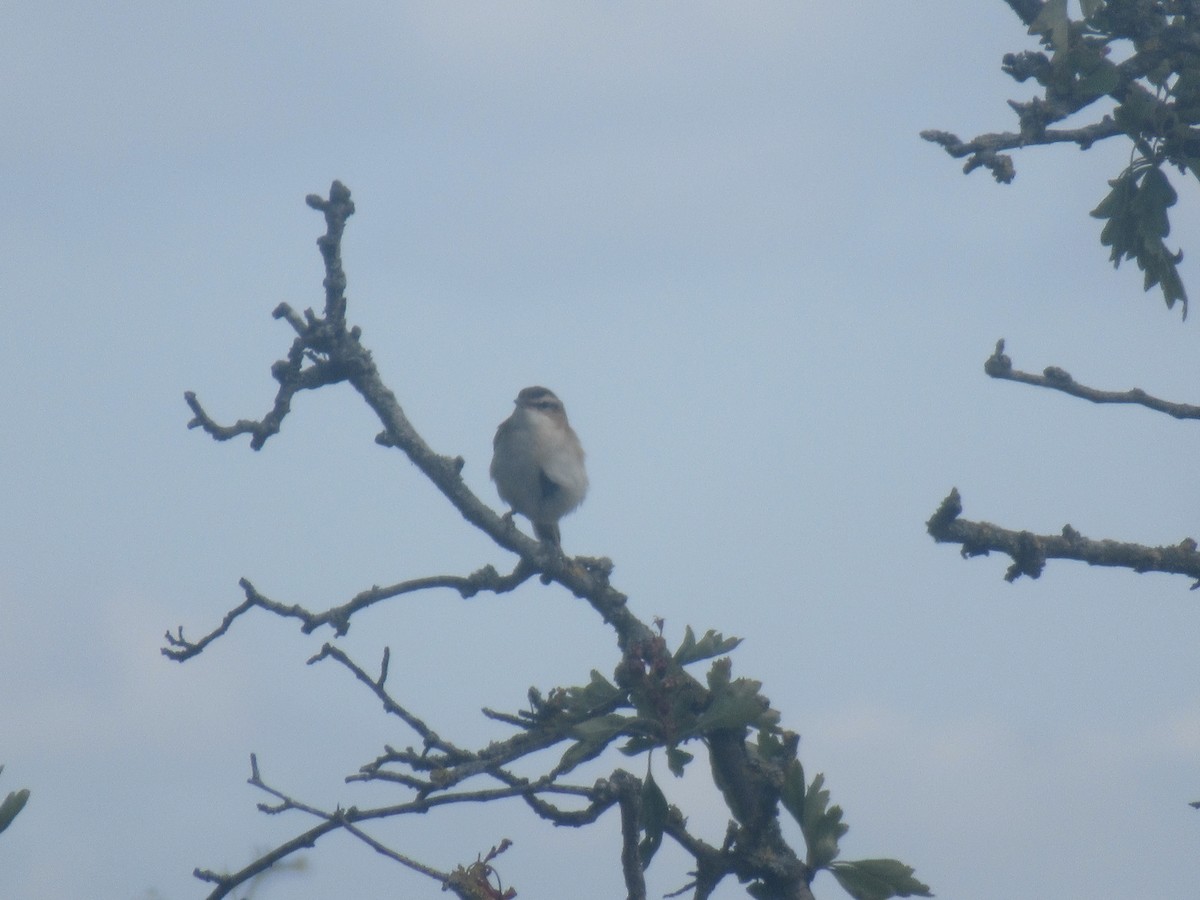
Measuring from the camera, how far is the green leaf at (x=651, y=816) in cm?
604

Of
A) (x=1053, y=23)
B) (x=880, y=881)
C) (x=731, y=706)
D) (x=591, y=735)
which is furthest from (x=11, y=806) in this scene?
(x=1053, y=23)

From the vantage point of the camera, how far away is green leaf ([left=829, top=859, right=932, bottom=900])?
20.3ft

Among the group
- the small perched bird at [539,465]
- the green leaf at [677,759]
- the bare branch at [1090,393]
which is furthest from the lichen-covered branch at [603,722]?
the small perched bird at [539,465]

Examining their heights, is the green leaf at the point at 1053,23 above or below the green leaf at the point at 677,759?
above

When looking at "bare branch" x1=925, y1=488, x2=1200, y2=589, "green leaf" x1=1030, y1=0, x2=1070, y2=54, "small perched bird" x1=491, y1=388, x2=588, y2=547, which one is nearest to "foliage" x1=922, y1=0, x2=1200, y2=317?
"green leaf" x1=1030, y1=0, x2=1070, y2=54

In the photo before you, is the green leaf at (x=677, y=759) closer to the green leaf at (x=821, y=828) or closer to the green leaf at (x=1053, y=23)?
the green leaf at (x=821, y=828)

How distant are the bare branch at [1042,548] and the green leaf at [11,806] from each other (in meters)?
3.35

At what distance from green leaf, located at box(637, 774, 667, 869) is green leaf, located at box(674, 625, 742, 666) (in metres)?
0.77

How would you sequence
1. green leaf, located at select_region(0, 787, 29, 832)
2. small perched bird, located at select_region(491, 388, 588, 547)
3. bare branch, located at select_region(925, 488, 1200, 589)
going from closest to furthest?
green leaf, located at select_region(0, 787, 29, 832)
bare branch, located at select_region(925, 488, 1200, 589)
small perched bird, located at select_region(491, 388, 588, 547)

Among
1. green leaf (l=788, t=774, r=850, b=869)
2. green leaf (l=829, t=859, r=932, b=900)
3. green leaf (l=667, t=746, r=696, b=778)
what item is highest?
green leaf (l=667, t=746, r=696, b=778)

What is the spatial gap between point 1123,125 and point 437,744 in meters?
4.45

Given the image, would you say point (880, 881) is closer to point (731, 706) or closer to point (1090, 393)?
point (731, 706)

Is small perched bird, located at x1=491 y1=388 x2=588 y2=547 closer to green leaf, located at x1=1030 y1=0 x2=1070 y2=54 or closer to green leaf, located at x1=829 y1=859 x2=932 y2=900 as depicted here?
green leaf, located at x1=829 y1=859 x2=932 y2=900

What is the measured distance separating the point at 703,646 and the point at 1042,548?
1.84 metres
